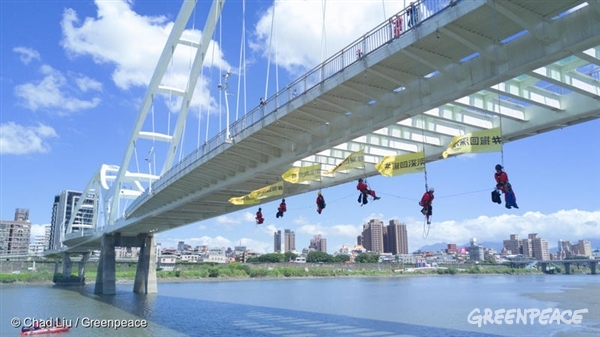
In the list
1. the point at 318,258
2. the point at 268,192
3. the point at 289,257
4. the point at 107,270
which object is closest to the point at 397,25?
the point at 268,192

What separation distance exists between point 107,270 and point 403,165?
48333 millimetres

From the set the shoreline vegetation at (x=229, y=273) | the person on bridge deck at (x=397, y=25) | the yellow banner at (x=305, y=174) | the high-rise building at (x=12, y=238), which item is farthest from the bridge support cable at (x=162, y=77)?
the high-rise building at (x=12, y=238)

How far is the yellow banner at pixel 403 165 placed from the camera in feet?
51.6

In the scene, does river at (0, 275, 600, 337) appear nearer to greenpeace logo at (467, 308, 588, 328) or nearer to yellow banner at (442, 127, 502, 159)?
greenpeace logo at (467, 308, 588, 328)

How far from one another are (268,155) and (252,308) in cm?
1799

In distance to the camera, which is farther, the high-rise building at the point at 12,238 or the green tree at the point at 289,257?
the high-rise building at the point at 12,238

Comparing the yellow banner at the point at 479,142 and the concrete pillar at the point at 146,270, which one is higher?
the yellow banner at the point at 479,142

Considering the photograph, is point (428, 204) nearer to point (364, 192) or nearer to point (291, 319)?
point (364, 192)

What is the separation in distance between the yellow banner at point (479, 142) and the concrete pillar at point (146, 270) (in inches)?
1968

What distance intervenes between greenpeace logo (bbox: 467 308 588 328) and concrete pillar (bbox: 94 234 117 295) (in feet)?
126

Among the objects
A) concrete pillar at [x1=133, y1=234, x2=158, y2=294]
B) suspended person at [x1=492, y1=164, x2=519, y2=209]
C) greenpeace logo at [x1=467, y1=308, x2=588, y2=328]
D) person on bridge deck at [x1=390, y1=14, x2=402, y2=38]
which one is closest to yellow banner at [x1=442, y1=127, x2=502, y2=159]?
suspended person at [x1=492, y1=164, x2=519, y2=209]

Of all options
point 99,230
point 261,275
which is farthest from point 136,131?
point 261,275

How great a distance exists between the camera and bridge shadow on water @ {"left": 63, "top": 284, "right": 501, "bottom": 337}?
2464 centimetres

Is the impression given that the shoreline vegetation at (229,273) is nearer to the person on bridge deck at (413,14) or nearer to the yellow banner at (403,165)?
the yellow banner at (403,165)
